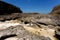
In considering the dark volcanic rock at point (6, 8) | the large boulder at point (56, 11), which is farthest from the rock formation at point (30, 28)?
the dark volcanic rock at point (6, 8)

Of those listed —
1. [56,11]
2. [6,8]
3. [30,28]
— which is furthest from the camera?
[6,8]

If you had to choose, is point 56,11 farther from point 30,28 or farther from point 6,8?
point 30,28

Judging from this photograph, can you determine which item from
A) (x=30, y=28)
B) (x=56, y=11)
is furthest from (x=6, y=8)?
(x=30, y=28)

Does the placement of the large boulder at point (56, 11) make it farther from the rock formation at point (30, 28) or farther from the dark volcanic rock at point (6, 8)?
the dark volcanic rock at point (6, 8)

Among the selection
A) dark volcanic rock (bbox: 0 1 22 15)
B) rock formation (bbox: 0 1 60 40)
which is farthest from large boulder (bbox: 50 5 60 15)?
dark volcanic rock (bbox: 0 1 22 15)

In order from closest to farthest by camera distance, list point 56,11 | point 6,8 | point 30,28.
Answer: point 30,28
point 56,11
point 6,8

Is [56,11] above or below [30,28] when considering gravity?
above

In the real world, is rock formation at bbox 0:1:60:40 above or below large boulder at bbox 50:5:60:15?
below

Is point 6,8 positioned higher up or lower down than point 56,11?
higher up

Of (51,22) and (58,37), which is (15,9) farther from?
(58,37)

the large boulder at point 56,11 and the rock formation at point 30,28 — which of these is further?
the large boulder at point 56,11

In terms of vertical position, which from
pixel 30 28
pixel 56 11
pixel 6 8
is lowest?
pixel 30 28

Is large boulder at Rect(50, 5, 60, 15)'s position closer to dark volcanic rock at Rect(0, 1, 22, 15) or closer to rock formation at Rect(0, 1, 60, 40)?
rock formation at Rect(0, 1, 60, 40)

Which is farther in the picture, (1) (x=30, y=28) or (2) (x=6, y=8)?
(2) (x=6, y=8)
